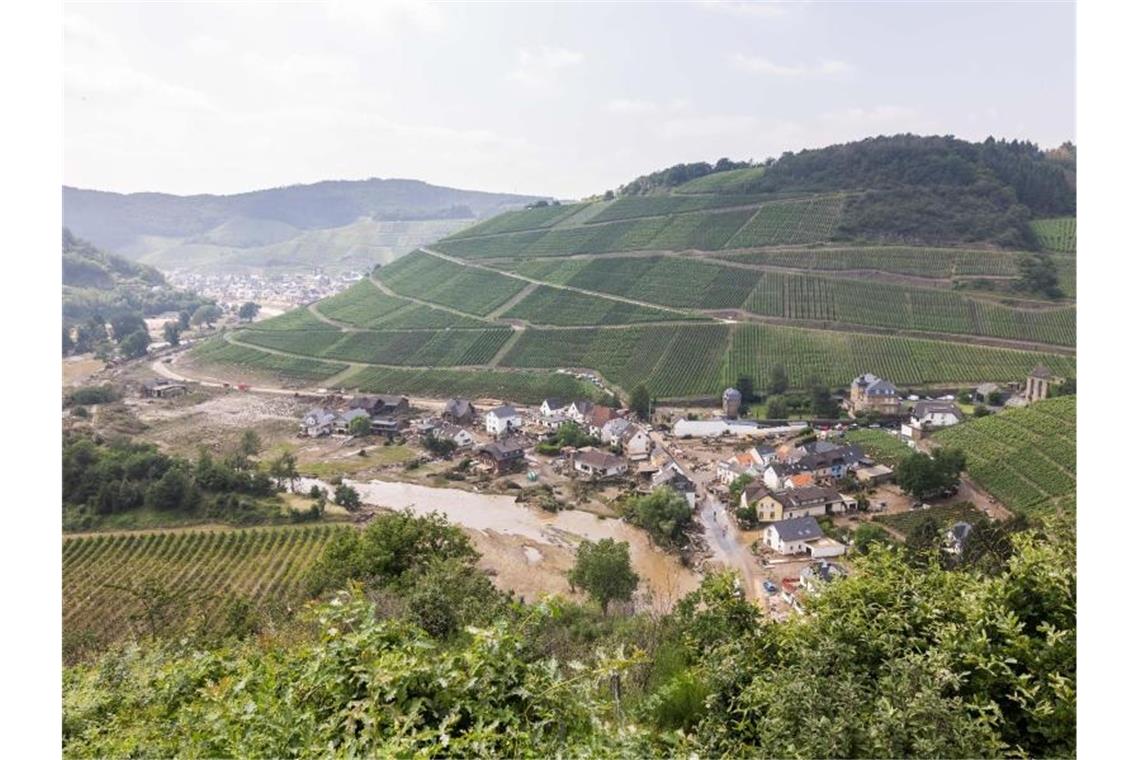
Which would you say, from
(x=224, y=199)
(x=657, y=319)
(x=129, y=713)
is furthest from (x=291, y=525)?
(x=224, y=199)

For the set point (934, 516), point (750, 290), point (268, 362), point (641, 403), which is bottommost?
point (934, 516)

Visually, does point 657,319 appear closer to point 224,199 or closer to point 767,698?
point 767,698

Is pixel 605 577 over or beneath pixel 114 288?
beneath

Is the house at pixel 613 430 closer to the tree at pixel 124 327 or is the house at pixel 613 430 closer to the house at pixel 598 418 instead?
the house at pixel 598 418

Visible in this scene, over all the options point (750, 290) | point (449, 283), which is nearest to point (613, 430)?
point (750, 290)

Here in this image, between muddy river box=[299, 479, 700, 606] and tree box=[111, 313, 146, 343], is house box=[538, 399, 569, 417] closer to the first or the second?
muddy river box=[299, 479, 700, 606]

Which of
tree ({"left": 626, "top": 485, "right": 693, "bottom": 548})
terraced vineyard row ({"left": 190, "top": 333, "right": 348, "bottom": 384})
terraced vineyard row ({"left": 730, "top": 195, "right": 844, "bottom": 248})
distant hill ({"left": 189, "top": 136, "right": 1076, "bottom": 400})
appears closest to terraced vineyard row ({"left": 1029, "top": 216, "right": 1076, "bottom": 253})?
distant hill ({"left": 189, "top": 136, "right": 1076, "bottom": 400})

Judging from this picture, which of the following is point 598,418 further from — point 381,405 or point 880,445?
point 880,445
